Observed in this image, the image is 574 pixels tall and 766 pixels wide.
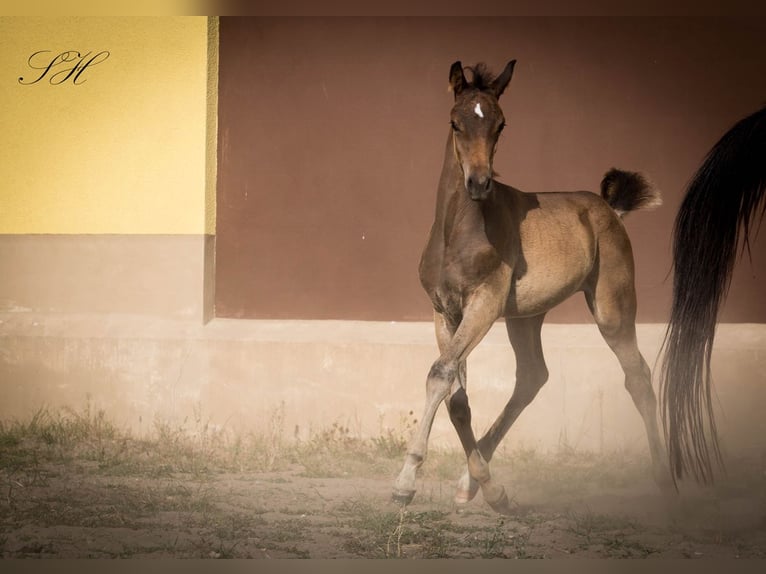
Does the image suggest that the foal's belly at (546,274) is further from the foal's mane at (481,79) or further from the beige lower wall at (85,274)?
the beige lower wall at (85,274)

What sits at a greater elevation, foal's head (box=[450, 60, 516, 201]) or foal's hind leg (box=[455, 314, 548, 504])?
foal's head (box=[450, 60, 516, 201])

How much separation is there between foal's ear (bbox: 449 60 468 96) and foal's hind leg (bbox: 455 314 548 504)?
163 centimetres

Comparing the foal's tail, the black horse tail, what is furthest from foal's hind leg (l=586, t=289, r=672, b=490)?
the black horse tail

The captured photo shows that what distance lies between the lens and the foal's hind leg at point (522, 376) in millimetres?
6016

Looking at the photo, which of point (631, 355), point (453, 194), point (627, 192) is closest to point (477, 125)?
point (453, 194)

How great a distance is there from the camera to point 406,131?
745 centimetres

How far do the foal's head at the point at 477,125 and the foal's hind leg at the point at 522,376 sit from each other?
1412 mm

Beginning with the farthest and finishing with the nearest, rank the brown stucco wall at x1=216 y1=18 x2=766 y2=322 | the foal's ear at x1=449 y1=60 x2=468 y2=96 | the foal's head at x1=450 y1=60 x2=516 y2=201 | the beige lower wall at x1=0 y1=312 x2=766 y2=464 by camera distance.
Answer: the brown stucco wall at x1=216 y1=18 x2=766 y2=322, the beige lower wall at x1=0 y1=312 x2=766 y2=464, the foal's ear at x1=449 y1=60 x2=468 y2=96, the foal's head at x1=450 y1=60 x2=516 y2=201

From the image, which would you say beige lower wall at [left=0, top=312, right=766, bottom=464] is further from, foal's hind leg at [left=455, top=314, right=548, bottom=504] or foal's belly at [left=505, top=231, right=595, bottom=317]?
foal's belly at [left=505, top=231, right=595, bottom=317]

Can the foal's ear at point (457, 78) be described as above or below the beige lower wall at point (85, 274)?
above

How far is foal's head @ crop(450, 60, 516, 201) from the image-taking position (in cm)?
493

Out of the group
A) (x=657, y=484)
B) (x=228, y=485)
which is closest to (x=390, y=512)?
(x=228, y=485)

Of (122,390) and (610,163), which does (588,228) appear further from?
(122,390)

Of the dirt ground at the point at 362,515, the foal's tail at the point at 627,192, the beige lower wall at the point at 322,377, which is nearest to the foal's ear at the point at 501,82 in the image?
the foal's tail at the point at 627,192
